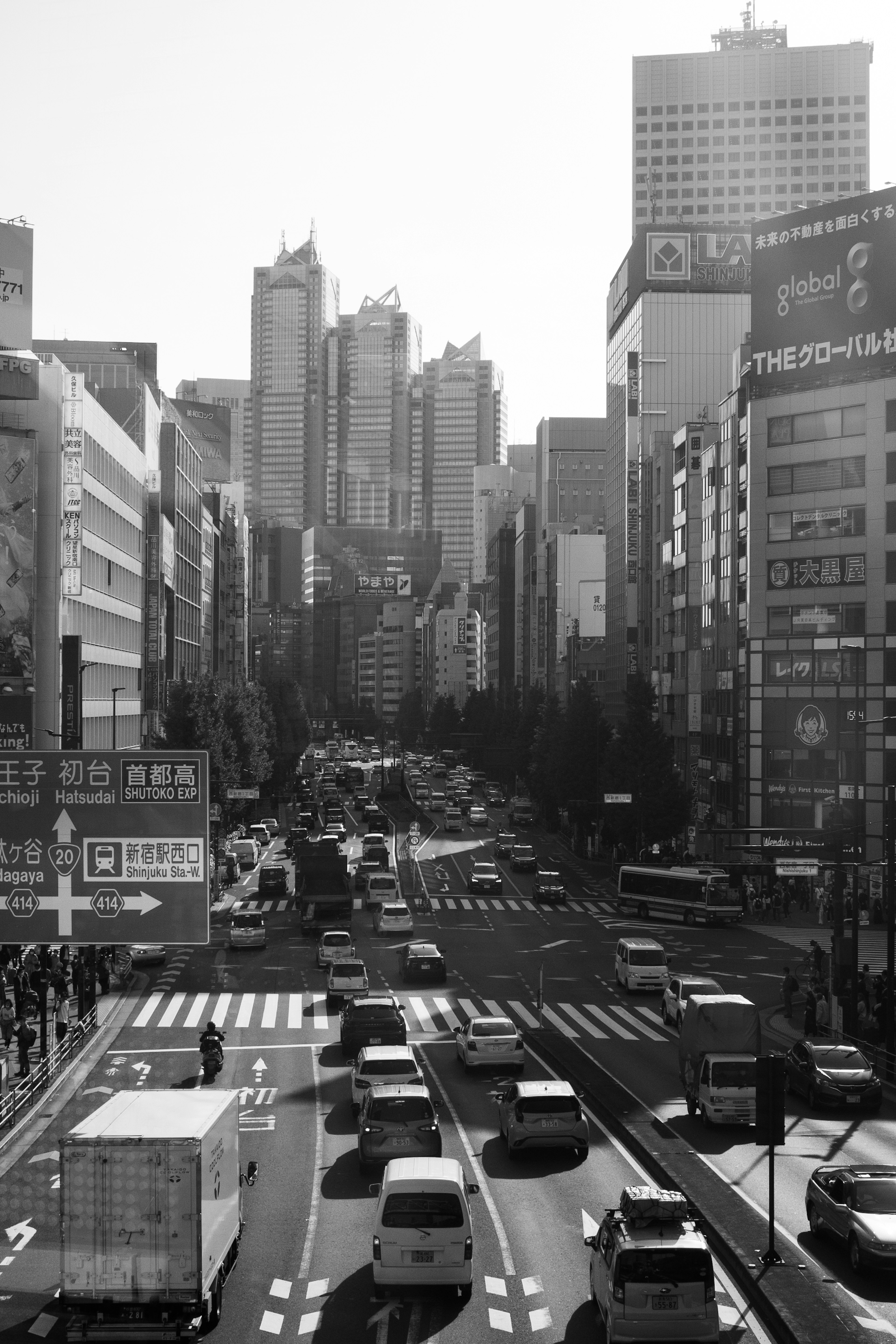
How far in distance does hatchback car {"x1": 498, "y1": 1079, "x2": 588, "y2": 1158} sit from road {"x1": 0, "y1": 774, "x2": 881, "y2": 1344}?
→ 397 mm

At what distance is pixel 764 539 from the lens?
3317 inches

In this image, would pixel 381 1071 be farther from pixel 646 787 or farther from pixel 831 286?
pixel 646 787

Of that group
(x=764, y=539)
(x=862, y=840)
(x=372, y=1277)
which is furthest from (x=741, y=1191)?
(x=764, y=539)

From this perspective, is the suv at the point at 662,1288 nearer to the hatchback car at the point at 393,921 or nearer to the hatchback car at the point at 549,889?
the hatchback car at the point at 393,921

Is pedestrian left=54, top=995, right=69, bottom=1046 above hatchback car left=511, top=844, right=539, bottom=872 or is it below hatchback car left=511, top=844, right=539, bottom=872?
above

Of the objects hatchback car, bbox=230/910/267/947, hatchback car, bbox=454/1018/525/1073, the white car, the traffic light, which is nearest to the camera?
the traffic light

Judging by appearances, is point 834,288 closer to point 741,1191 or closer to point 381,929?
point 381,929

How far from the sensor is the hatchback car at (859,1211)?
2012 centimetres

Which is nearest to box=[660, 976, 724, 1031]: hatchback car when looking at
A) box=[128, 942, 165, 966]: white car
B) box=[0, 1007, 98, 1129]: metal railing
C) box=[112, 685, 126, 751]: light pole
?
box=[0, 1007, 98, 1129]: metal railing

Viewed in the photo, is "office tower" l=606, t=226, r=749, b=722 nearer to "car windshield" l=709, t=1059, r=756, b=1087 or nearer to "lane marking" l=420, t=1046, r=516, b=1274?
"lane marking" l=420, t=1046, r=516, b=1274

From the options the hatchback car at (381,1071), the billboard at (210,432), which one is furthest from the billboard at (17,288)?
the billboard at (210,432)

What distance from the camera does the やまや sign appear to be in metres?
24.5

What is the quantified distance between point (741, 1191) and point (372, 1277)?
7860 millimetres

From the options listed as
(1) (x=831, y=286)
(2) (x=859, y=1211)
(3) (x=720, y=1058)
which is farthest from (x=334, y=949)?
(1) (x=831, y=286)
